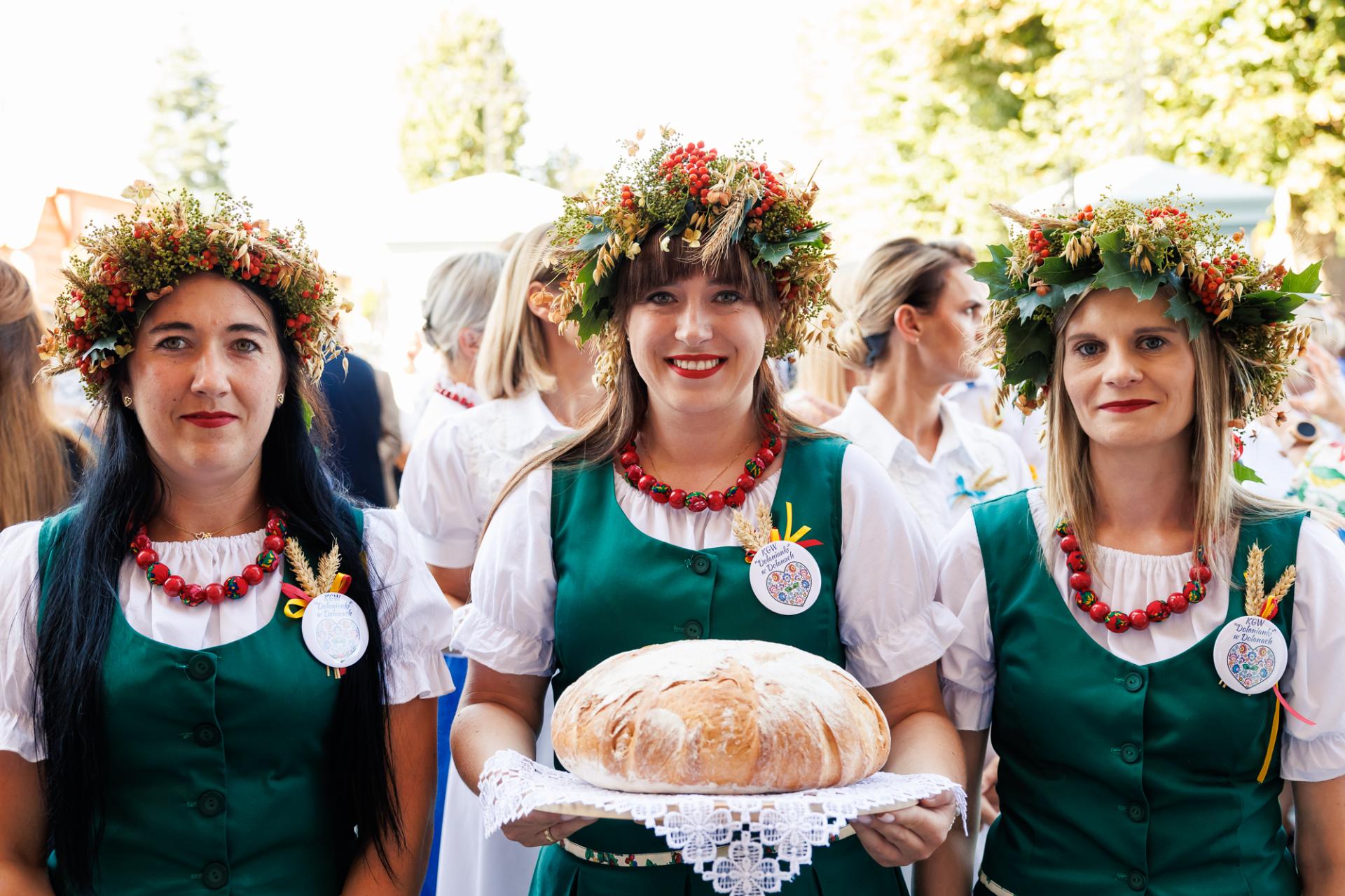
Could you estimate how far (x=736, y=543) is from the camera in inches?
96.6

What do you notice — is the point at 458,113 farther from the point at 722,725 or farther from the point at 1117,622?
the point at 722,725

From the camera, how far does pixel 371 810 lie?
2.37 m

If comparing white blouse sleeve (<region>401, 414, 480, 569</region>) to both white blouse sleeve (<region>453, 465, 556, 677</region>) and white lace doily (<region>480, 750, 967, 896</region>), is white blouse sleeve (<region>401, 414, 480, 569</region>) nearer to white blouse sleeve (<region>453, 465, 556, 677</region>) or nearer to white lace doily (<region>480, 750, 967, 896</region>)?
white blouse sleeve (<region>453, 465, 556, 677</region>)

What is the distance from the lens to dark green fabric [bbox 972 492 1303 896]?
7.49ft

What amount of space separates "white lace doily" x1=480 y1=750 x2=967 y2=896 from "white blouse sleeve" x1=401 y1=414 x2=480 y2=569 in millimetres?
2117

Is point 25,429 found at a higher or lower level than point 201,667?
higher

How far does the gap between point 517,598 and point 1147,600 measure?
4.27 feet

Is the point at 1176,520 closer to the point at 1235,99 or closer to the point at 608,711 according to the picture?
the point at 608,711

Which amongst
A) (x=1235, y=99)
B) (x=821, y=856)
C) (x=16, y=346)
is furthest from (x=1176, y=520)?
(x=1235, y=99)

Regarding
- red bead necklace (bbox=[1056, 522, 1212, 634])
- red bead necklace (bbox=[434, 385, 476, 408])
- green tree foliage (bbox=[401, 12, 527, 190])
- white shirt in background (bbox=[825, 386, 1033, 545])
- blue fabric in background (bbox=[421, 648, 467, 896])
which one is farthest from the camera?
green tree foliage (bbox=[401, 12, 527, 190])

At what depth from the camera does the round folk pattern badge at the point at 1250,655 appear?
230 centimetres

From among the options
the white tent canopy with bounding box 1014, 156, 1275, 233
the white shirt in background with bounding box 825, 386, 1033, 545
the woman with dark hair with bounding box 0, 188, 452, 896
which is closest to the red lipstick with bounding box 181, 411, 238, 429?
the woman with dark hair with bounding box 0, 188, 452, 896

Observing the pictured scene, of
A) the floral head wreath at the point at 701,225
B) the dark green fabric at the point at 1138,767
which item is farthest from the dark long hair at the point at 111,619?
the dark green fabric at the point at 1138,767

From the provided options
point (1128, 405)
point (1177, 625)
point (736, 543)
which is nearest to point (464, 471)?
point (736, 543)
